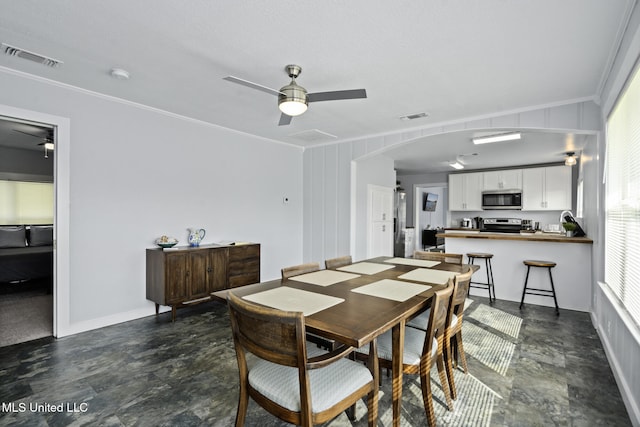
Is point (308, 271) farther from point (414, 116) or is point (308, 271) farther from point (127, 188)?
point (414, 116)

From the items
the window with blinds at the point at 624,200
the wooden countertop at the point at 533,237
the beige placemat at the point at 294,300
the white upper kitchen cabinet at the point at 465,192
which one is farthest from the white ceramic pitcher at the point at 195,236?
the white upper kitchen cabinet at the point at 465,192

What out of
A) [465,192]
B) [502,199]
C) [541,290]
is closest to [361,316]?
[541,290]

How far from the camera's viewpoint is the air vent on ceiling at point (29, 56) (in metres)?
2.50

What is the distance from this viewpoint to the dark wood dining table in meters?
1.36

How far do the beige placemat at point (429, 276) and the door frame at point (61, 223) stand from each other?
3.30 meters

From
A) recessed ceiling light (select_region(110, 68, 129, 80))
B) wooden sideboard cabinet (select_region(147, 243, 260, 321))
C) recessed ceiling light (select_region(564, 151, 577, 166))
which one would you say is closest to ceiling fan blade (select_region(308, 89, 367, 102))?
recessed ceiling light (select_region(110, 68, 129, 80))

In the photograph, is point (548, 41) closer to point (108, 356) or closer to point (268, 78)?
point (268, 78)

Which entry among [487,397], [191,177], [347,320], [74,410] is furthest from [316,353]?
[191,177]

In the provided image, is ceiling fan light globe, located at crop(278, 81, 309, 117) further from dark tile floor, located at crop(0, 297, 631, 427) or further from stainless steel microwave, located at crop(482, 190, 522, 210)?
stainless steel microwave, located at crop(482, 190, 522, 210)

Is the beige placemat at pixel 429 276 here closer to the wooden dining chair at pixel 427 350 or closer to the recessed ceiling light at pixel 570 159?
the wooden dining chair at pixel 427 350

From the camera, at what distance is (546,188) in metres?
7.12

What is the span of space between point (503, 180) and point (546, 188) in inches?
34.4

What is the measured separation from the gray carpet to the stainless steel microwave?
8.37 metres

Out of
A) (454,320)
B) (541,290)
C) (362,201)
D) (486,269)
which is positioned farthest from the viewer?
(362,201)
